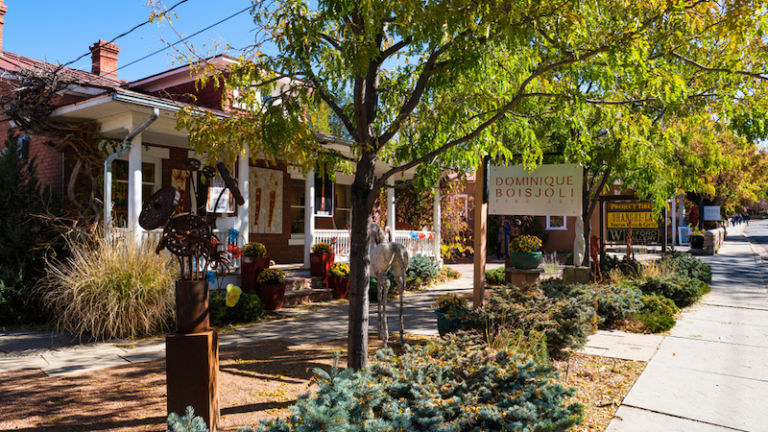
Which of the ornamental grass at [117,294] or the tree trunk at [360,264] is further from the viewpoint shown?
the ornamental grass at [117,294]

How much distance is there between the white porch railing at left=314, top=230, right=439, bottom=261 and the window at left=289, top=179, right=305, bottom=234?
1925 millimetres

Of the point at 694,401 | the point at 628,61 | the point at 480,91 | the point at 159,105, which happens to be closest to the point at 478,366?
the point at 694,401

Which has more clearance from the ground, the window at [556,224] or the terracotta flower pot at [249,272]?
the window at [556,224]

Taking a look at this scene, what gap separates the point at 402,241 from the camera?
1441 centimetres

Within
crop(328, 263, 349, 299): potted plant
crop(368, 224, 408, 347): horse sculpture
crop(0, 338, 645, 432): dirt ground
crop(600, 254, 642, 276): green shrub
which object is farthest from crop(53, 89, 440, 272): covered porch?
crop(600, 254, 642, 276): green shrub

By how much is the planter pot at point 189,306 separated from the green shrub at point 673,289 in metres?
8.61

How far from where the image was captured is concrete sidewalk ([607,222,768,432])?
3.93 m

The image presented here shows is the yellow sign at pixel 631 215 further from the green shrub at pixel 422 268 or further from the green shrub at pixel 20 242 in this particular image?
the green shrub at pixel 20 242

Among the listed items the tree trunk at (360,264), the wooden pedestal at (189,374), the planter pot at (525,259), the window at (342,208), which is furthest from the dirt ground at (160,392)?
the window at (342,208)

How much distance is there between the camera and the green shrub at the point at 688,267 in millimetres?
11295

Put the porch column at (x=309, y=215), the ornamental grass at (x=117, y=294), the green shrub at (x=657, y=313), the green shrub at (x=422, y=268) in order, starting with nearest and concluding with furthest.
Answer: the ornamental grass at (x=117, y=294) → the green shrub at (x=657, y=313) → the porch column at (x=309, y=215) → the green shrub at (x=422, y=268)

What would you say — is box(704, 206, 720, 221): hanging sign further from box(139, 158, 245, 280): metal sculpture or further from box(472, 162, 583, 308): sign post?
box(139, 158, 245, 280): metal sculpture

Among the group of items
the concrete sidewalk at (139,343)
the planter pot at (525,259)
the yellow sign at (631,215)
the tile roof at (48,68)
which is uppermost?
the tile roof at (48,68)

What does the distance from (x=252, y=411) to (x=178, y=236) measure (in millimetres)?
1577
